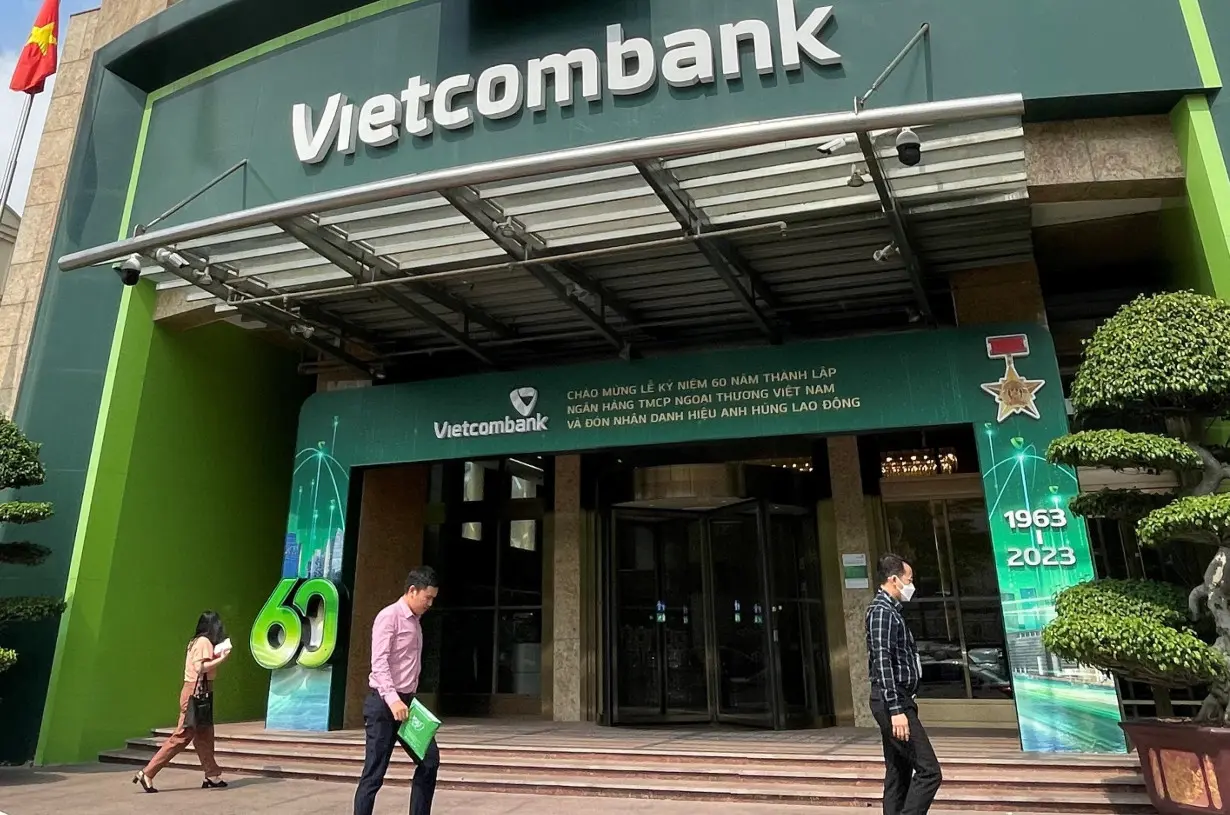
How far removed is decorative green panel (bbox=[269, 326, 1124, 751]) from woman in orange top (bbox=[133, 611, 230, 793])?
1.84 m

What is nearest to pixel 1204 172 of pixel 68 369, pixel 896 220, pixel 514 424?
pixel 896 220

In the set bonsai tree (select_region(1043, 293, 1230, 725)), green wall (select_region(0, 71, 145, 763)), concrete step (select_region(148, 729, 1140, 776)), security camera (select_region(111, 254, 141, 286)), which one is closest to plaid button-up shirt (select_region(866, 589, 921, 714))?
bonsai tree (select_region(1043, 293, 1230, 725))

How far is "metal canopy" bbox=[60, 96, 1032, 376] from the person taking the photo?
5.88 m

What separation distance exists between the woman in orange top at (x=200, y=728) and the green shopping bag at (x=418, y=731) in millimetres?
3161

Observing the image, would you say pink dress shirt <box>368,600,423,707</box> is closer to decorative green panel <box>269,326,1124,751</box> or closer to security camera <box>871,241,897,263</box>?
decorative green panel <box>269,326,1124,751</box>

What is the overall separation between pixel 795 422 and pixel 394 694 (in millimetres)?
4683

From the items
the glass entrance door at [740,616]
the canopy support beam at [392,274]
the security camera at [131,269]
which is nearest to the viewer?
the canopy support beam at [392,274]

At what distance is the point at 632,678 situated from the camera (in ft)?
30.7

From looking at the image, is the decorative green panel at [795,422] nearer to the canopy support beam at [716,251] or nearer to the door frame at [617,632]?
the canopy support beam at [716,251]

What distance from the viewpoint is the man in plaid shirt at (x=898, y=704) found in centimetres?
401

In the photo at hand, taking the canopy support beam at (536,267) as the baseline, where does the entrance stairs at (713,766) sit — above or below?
below

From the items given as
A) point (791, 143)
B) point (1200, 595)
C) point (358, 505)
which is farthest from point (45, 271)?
point (1200, 595)

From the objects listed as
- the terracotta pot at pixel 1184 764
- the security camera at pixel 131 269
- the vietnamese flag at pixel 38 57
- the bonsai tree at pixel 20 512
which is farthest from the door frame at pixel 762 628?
the vietnamese flag at pixel 38 57

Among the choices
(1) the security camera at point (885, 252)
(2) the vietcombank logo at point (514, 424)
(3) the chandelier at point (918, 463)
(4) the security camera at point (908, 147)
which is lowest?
(3) the chandelier at point (918, 463)
